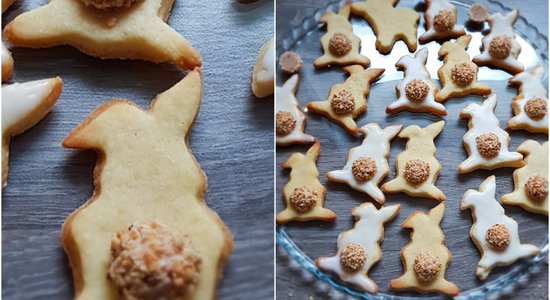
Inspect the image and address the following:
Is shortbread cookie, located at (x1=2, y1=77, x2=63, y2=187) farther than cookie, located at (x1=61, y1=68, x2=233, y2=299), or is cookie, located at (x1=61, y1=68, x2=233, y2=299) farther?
shortbread cookie, located at (x1=2, y1=77, x2=63, y2=187)

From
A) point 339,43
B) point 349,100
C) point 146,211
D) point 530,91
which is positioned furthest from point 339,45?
point 146,211

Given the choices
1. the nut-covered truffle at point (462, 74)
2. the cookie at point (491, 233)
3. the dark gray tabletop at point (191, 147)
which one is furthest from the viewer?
the nut-covered truffle at point (462, 74)

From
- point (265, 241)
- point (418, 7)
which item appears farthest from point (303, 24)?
point (265, 241)

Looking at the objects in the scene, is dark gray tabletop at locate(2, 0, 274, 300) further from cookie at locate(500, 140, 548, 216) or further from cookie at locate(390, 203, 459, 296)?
cookie at locate(500, 140, 548, 216)

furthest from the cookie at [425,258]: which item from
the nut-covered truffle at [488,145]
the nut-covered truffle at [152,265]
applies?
the nut-covered truffle at [152,265]

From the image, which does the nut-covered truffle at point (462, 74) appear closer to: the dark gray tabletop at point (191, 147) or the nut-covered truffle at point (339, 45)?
the nut-covered truffle at point (339, 45)

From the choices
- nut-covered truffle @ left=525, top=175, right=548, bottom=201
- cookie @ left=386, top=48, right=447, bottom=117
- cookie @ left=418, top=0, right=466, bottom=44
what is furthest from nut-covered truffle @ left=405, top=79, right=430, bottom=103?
nut-covered truffle @ left=525, top=175, right=548, bottom=201
